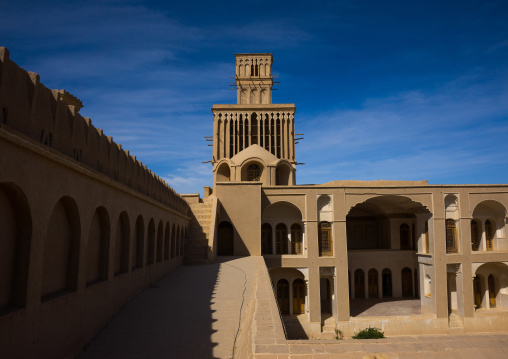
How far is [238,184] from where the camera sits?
2181cm

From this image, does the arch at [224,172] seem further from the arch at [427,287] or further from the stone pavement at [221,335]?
the stone pavement at [221,335]

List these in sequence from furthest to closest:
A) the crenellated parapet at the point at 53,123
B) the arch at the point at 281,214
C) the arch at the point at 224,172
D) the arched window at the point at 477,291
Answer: the arch at the point at 224,172 → the arched window at the point at 477,291 → the arch at the point at 281,214 → the crenellated parapet at the point at 53,123

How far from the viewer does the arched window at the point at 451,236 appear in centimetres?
2331

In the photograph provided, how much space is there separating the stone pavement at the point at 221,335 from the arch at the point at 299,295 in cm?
1181

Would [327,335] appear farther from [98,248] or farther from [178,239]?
[98,248]

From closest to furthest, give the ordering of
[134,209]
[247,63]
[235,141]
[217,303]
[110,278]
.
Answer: [110,278]
[217,303]
[134,209]
[235,141]
[247,63]

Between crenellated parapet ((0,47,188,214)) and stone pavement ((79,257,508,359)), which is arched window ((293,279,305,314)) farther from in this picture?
crenellated parapet ((0,47,188,214))

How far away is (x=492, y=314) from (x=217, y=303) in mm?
22030

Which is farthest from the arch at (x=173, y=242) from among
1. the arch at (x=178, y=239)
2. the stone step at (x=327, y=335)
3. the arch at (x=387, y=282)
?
the arch at (x=387, y=282)

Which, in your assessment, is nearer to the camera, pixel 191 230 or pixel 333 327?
pixel 191 230

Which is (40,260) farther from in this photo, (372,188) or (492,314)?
(492,314)

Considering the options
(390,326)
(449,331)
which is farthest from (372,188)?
Result: (449,331)

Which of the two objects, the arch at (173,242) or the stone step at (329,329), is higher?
the arch at (173,242)

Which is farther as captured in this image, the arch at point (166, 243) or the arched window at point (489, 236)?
the arched window at point (489, 236)
